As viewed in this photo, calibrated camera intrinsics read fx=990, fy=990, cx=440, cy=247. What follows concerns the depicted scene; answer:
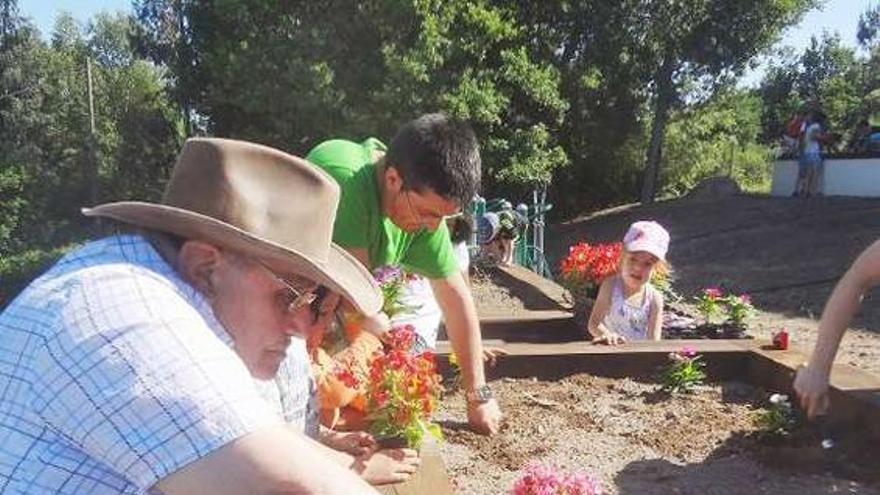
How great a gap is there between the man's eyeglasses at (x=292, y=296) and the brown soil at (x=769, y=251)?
6.25 metres

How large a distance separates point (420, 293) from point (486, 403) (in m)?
0.81

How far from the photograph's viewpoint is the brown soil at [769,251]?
31.3ft

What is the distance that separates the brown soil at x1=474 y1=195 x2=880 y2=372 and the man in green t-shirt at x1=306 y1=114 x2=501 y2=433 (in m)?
4.41

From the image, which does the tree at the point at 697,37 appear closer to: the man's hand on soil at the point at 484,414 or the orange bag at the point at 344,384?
the man's hand on soil at the point at 484,414

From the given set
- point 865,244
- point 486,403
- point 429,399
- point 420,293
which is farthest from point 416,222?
point 865,244

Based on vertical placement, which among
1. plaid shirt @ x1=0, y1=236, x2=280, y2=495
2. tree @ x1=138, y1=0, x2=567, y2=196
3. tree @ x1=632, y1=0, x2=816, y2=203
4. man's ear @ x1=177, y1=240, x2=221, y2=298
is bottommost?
plaid shirt @ x1=0, y1=236, x2=280, y2=495

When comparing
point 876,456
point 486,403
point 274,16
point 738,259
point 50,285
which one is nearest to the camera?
point 50,285

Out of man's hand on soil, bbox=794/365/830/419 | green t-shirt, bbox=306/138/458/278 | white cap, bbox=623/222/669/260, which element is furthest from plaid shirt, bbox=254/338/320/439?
white cap, bbox=623/222/669/260

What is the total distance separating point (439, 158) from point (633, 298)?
2.72m

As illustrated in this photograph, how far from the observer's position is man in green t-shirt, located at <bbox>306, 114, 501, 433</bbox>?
9.70ft

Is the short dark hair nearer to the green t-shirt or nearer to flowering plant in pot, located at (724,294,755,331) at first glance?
the green t-shirt

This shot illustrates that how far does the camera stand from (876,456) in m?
3.79

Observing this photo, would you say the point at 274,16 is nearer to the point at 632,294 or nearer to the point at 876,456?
the point at 632,294

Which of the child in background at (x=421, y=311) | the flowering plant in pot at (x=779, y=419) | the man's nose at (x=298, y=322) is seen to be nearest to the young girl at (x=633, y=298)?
the flowering plant in pot at (x=779, y=419)
